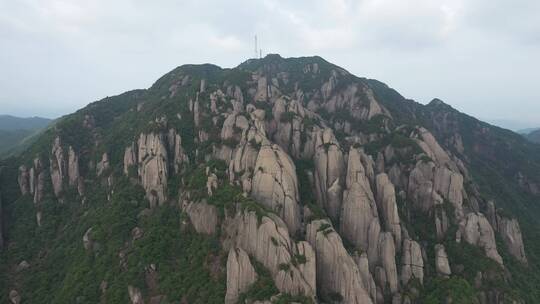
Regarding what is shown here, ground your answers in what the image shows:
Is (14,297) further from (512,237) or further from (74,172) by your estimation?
(512,237)

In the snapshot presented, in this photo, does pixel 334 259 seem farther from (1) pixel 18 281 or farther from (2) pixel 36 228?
(2) pixel 36 228

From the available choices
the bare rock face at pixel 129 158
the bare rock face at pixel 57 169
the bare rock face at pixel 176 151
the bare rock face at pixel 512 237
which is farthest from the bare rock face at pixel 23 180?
the bare rock face at pixel 512 237

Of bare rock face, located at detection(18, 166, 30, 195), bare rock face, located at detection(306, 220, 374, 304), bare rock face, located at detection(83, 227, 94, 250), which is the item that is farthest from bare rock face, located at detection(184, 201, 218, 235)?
bare rock face, located at detection(18, 166, 30, 195)

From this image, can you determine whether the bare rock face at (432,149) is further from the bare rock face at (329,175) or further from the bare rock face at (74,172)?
the bare rock face at (74,172)

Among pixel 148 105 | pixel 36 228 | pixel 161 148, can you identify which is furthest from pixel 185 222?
pixel 148 105

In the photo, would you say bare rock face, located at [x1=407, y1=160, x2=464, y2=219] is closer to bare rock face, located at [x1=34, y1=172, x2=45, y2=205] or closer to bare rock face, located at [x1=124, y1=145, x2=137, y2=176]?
bare rock face, located at [x1=124, y1=145, x2=137, y2=176]

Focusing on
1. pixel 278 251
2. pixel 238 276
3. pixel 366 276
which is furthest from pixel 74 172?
pixel 366 276
